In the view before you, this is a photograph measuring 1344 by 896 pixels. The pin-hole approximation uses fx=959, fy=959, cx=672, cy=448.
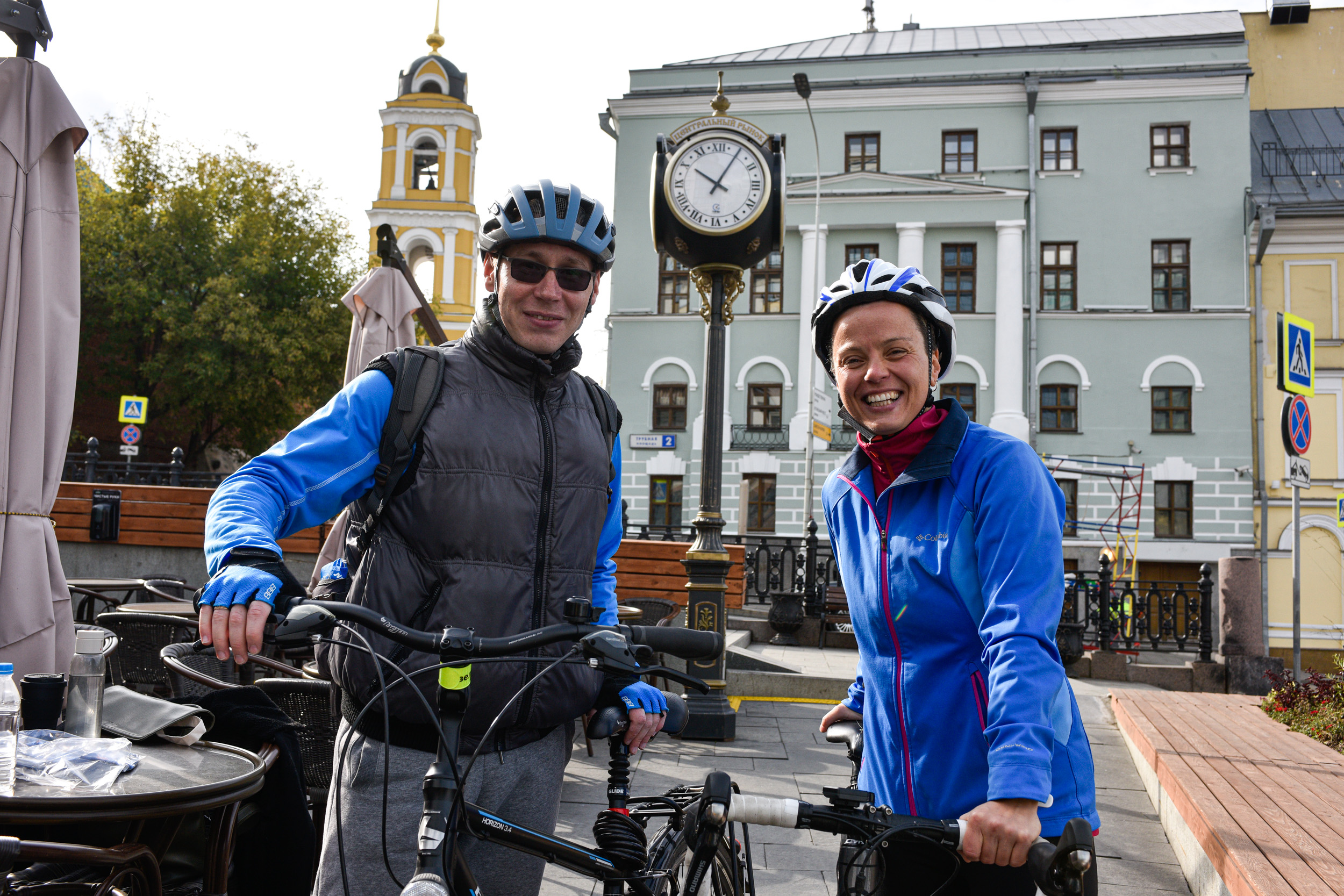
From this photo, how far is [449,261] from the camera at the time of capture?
4422 cm

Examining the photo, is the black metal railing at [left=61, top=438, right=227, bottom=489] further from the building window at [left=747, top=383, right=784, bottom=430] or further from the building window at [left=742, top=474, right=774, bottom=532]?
the building window at [left=747, top=383, right=784, bottom=430]

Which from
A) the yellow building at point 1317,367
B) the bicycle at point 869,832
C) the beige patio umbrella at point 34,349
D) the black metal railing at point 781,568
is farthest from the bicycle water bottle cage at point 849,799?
the yellow building at point 1317,367

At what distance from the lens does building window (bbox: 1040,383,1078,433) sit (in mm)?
27938

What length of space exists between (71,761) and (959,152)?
30.5m

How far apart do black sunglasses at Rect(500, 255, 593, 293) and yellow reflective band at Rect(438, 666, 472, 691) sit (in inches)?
35.7

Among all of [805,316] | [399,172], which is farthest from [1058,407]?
[399,172]

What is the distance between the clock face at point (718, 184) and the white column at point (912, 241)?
21.5 m

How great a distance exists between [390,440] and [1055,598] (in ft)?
4.47

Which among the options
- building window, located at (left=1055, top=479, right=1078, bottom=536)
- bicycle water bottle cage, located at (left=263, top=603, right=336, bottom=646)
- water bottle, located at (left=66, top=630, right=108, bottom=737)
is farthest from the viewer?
building window, located at (left=1055, top=479, right=1078, bottom=536)

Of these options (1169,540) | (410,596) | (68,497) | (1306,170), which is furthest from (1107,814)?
(1306,170)

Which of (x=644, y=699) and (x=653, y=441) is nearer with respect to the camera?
(x=644, y=699)

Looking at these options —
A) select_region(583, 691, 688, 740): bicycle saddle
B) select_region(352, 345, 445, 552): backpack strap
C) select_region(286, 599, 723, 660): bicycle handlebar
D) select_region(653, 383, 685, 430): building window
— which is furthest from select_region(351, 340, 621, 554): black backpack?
select_region(653, 383, 685, 430): building window

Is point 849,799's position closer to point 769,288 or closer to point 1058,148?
point 769,288

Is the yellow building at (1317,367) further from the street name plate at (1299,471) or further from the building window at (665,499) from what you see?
the street name plate at (1299,471)
